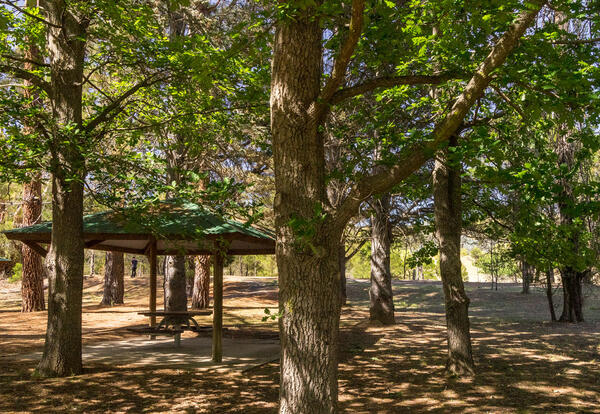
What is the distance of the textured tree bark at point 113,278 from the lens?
21000 millimetres

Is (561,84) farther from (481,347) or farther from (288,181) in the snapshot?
(481,347)

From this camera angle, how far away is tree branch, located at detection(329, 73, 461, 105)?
4.94 m

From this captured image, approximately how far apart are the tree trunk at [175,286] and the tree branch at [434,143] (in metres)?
11.6

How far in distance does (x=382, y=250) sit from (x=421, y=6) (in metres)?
9.98

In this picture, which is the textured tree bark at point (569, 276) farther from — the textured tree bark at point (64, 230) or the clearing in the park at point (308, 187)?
the textured tree bark at point (64, 230)

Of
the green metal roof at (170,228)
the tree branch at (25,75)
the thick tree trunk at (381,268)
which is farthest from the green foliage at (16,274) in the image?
the tree branch at (25,75)

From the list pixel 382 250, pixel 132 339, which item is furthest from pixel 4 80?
pixel 382 250

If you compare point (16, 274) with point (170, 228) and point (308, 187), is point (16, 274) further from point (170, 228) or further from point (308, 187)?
point (308, 187)

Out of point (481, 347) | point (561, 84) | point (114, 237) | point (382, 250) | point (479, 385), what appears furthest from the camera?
point (382, 250)

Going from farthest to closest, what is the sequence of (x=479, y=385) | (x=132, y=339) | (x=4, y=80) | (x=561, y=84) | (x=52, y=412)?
(x=4, y=80)
(x=132, y=339)
(x=479, y=385)
(x=52, y=412)
(x=561, y=84)

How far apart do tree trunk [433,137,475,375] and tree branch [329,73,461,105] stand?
3.49 metres

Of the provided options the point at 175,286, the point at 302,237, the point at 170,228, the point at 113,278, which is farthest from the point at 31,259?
the point at 302,237

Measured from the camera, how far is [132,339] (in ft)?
43.0

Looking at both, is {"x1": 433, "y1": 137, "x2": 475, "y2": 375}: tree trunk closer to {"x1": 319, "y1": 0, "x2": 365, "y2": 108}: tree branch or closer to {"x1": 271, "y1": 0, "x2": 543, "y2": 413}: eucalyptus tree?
{"x1": 271, "y1": 0, "x2": 543, "y2": 413}: eucalyptus tree
